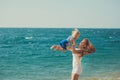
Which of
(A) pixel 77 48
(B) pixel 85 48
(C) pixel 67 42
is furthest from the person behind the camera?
(A) pixel 77 48

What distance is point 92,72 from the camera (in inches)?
984

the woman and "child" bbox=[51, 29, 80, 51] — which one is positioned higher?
"child" bbox=[51, 29, 80, 51]

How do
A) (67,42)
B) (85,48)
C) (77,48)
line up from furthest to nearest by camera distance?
(77,48)
(85,48)
(67,42)

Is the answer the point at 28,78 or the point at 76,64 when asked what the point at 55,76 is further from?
the point at 76,64

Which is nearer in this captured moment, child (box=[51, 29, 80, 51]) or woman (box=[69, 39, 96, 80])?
child (box=[51, 29, 80, 51])

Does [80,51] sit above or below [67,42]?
below

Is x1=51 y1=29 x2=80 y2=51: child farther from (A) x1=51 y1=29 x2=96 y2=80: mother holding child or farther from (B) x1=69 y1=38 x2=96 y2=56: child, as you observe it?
(B) x1=69 y1=38 x2=96 y2=56: child

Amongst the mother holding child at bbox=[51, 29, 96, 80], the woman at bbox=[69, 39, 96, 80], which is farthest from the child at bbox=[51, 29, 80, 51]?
the woman at bbox=[69, 39, 96, 80]

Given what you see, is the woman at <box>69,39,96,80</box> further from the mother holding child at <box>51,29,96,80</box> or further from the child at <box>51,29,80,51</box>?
the child at <box>51,29,80,51</box>

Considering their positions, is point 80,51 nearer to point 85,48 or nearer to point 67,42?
point 85,48

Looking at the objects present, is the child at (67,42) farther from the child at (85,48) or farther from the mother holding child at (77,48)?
the child at (85,48)

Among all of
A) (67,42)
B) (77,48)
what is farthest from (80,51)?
(67,42)

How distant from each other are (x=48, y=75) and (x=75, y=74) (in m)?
Answer: 14.9

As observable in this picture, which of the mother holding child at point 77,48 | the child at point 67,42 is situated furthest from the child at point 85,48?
the child at point 67,42
